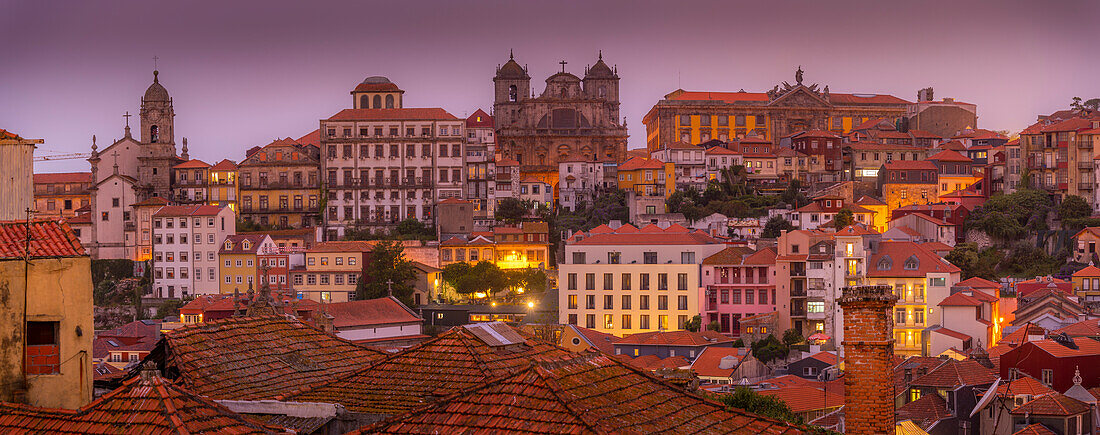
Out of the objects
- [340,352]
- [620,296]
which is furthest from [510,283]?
[340,352]

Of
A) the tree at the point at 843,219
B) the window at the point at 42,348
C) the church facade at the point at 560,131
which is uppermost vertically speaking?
the church facade at the point at 560,131

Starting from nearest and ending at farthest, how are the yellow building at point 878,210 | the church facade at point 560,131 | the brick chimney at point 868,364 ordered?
the brick chimney at point 868,364
the yellow building at point 878,210
the church facade at point 560,131

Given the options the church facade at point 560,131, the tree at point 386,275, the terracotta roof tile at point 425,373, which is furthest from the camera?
the church facade at point 560,131

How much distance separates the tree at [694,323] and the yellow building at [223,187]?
39.9 m

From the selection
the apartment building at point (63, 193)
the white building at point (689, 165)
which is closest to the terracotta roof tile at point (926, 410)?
the white building at point (689, 165)

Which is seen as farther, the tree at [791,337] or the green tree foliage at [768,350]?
→ the tree at [791,337]

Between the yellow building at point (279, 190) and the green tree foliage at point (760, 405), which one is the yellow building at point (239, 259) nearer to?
the yellow building at point (279, 190)

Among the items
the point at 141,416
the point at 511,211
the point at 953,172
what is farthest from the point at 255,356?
the point at 953,172

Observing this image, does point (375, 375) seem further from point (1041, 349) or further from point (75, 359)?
point (1041, 349)

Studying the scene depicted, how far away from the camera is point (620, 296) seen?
75.9 m

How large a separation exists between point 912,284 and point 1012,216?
2356cm

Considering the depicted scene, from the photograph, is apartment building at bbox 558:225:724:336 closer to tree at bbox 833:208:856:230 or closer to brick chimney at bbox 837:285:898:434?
tree at bbox 833:208:856:230

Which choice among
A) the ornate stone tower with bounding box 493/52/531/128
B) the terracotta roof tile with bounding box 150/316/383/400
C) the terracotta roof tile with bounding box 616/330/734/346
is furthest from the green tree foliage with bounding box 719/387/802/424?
the ornate stone tower with bounding box 493/52/531/128

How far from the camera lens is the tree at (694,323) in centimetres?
→ 7169
